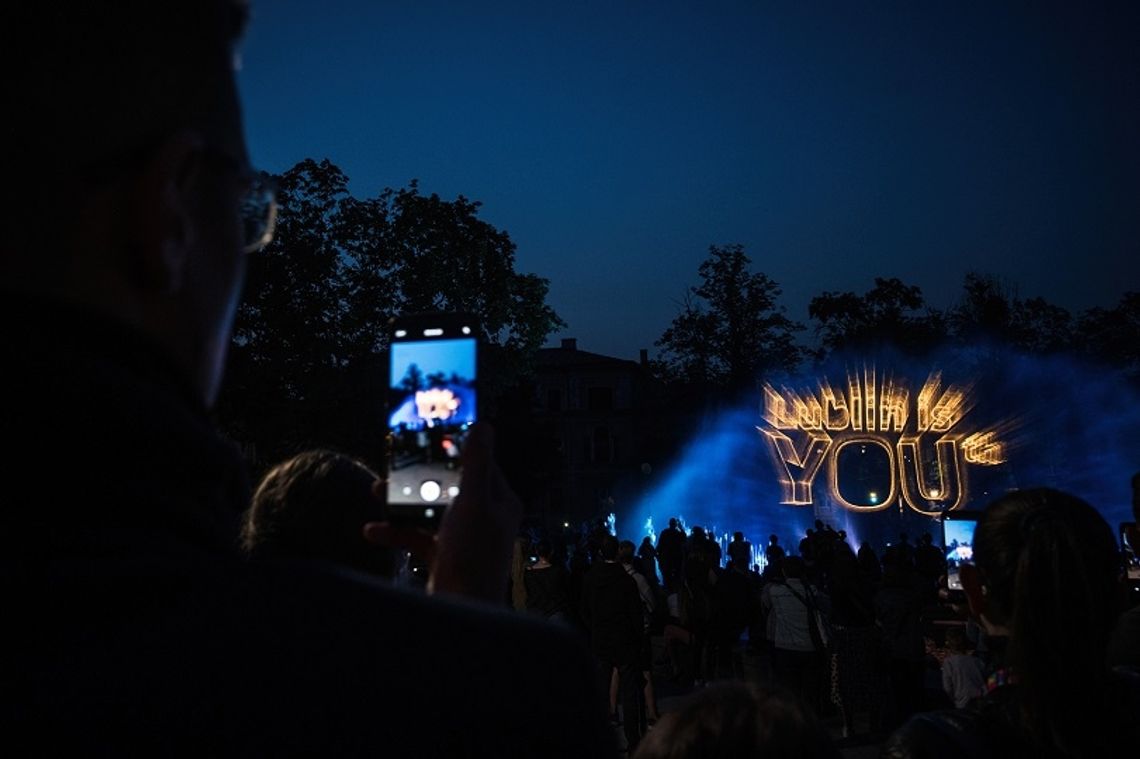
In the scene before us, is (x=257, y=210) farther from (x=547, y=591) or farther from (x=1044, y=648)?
(x=547, y=591)

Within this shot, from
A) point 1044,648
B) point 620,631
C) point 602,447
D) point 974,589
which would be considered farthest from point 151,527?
point 602,447

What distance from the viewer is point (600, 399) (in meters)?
76.2

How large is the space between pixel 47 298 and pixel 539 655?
524 mm

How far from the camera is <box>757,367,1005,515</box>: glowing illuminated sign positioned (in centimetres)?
3534

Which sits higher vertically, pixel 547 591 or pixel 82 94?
pixel 82 94

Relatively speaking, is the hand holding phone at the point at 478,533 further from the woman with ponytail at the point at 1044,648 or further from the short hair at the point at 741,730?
the woman with ponytail at the point at 1044,648

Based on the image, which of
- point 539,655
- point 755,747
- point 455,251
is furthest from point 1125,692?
point 455,251

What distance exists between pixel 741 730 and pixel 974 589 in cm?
118

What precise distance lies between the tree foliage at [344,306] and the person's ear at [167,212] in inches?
730

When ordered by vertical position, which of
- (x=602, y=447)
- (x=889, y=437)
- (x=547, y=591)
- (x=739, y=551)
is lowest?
(x=547, y=591)

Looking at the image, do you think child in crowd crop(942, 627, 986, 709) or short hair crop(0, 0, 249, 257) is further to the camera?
child in crowd crop(942, 627, 986, 709)

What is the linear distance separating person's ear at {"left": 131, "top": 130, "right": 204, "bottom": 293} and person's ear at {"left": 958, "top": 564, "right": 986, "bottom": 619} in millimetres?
2393

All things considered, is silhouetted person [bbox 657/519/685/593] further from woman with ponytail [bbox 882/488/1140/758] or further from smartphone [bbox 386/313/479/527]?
smartphone [bbox 386/313/479/527]

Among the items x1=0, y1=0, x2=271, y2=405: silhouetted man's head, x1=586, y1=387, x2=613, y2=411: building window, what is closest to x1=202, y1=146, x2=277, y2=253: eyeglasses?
x1=0, y1=0, x2=271, y2=405: silhouetted man's head
